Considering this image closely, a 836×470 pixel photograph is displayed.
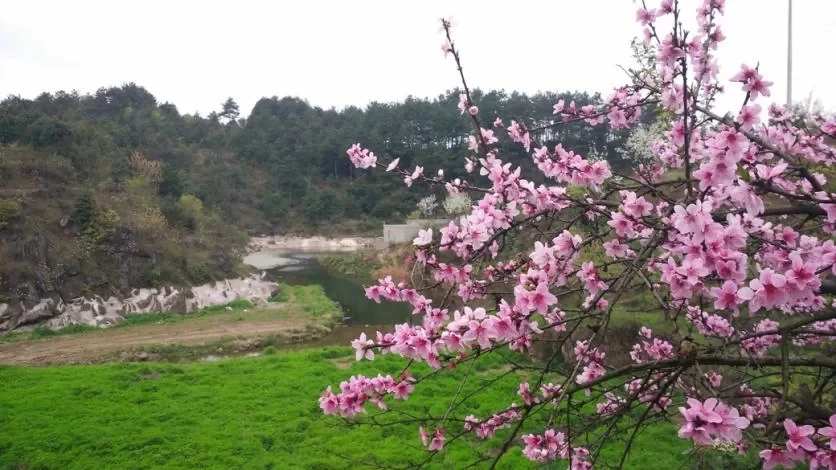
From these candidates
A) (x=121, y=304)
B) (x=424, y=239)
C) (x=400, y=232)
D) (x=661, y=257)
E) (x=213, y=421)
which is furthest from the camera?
(x=400, y=232)

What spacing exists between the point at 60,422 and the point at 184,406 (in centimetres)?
154

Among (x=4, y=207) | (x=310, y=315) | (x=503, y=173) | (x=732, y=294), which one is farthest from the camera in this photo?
(x=310, y=315)

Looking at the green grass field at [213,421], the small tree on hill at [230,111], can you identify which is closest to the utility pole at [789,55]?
the green grass field at [213,421]

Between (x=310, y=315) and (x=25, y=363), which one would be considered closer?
(x=25, y=363)

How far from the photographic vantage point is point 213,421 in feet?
24.1

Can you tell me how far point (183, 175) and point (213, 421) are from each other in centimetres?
2958

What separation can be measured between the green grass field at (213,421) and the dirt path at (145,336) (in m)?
1.87

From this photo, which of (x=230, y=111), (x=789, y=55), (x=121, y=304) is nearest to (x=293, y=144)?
(x=230, y=111)

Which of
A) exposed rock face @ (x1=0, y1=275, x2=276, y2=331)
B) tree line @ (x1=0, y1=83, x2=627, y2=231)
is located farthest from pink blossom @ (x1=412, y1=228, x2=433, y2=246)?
tree line @ (x1=0, y1=83, x2=627, y2=231)

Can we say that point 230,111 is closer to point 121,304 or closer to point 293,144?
point 293,144

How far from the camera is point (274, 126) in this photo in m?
57.5

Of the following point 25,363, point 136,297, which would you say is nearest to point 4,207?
point 136,297

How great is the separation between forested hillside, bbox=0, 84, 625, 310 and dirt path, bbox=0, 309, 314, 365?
243cm

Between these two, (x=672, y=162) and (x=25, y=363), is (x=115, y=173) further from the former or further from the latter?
(x=672, y=162)
